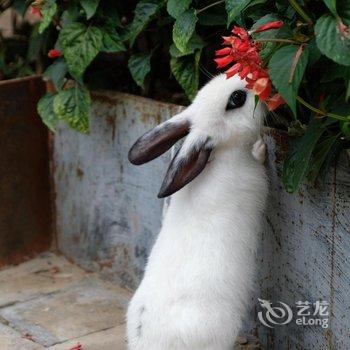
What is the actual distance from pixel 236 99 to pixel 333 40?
0.68m

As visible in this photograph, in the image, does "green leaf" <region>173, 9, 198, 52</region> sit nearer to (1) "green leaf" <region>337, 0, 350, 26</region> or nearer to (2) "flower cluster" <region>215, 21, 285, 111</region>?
(2) "flower cluster" <region>215, 21, 285, 111</region>

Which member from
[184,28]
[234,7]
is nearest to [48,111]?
[184,28]

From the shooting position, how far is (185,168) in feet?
9.98

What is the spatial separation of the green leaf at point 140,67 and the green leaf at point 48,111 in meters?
0.43

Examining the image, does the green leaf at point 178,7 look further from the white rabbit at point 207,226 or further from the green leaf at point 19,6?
the green leaf at point 19,6

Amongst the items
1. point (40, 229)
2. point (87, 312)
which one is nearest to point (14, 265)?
point (40, 229)

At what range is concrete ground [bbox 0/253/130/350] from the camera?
3.72 m

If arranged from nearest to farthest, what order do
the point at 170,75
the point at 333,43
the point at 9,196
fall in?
the point at 333,43
the point at 170,75
the point at 9,196

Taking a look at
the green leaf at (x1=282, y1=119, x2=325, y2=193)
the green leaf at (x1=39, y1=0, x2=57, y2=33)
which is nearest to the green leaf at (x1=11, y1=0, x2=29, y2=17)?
the green leaf at (x1=39, y1=0, x2=57, y2=33)

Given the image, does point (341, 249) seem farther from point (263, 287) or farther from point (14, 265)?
point (14, 265)

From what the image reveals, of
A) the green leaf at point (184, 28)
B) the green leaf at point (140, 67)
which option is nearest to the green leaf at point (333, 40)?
the green leaf at point (184, 28)

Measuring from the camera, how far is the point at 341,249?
10.0ft

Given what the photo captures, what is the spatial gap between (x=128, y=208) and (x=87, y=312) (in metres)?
0.51

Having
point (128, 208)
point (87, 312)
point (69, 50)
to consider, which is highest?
point (69, 50)
